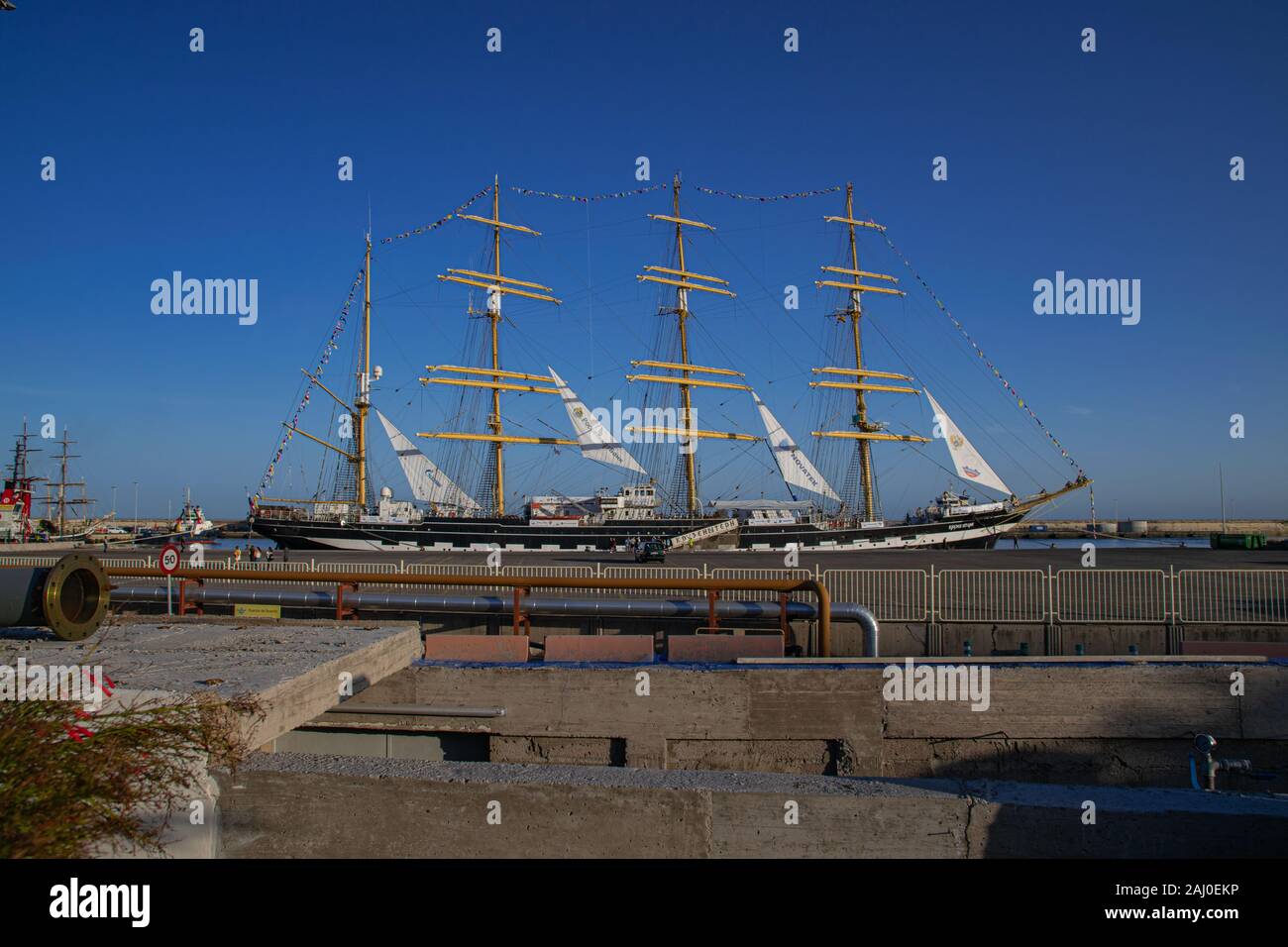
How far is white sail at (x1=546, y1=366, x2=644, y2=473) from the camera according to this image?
76.1 m

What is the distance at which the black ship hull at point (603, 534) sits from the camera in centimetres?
5819

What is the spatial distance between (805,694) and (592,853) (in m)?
4.39

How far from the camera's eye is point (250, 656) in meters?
6.79

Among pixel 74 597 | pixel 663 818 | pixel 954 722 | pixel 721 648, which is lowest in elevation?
pixel 954 722

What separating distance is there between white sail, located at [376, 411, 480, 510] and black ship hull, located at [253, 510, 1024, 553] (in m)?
10.7

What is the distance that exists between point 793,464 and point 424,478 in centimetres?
3526

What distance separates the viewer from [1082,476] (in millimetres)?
61875

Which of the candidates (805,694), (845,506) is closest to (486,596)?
(805,694)

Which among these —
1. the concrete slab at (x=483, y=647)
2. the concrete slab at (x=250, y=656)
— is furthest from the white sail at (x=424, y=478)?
the concrete slab at (x=250, y=656)

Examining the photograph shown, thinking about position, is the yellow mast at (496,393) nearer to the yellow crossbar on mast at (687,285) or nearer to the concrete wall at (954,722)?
the yellow crossbar on mast at (687,285)

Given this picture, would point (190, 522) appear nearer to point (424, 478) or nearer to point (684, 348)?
point (424, 478)

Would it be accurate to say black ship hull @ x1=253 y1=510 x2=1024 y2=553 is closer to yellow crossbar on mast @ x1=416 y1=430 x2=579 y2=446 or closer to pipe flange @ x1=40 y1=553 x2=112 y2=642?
yellow crossbar on mast @ x1=416 y1=430 x2=579 y2=446

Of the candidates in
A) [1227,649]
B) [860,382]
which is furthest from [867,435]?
[1227,649]
